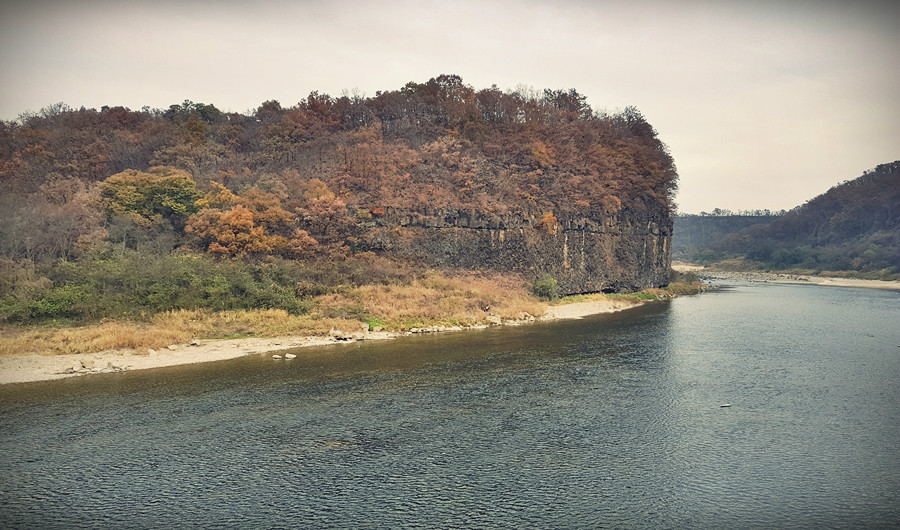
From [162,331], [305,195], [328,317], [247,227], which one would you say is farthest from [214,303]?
[305,195]

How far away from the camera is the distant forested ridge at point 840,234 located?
128m

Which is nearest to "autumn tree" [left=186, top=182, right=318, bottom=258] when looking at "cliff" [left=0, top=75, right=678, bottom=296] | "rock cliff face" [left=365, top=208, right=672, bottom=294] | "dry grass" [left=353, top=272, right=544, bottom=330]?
"cliff" [left=0, top=75, right=678, bottom=296]

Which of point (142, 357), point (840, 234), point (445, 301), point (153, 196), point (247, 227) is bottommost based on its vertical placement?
point (142, 357)

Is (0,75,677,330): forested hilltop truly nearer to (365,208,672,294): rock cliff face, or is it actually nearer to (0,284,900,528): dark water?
(365,208,672,294): rock cliff face

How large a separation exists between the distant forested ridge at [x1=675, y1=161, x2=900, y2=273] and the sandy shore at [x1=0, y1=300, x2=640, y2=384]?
11808 centimetres

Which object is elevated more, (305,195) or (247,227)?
(305,195)

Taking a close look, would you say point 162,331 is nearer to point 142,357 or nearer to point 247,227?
point 142,357

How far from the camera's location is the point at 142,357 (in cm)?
3269

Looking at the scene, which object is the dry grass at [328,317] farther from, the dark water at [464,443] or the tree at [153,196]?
the tree at [153,196]

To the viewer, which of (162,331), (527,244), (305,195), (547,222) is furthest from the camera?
(547,222)

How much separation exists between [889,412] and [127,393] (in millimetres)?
32017

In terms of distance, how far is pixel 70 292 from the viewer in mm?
38031

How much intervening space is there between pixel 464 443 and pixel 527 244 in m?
49.6

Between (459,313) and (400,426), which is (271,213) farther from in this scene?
(400,426)
